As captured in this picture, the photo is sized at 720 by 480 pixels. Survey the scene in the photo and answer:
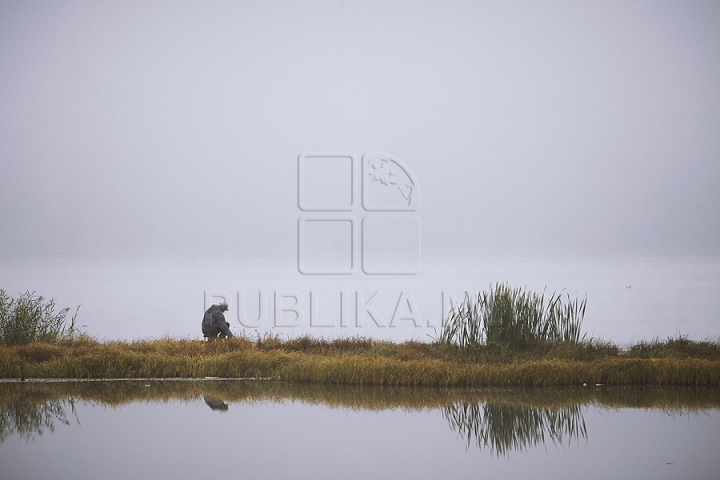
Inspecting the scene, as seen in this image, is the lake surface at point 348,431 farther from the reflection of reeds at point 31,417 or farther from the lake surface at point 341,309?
the lake surface at point 341,309

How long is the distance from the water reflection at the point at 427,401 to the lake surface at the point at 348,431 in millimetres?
22

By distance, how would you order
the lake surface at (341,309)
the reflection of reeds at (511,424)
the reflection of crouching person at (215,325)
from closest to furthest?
the reflection of reeds at (511,424)
the reflection of crouching person at (215,325)
the lake surface at (341,309)

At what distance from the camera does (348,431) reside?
8305 millimetres

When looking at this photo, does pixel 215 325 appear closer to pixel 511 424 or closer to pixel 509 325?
pixel 509 325

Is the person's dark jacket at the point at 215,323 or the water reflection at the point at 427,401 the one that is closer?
the water reflection at the point at 427,401

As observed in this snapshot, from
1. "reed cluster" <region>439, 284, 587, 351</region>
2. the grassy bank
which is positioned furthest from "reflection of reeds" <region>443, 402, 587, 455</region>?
"reed cluster" <region>439, 284, 587, 351</region>

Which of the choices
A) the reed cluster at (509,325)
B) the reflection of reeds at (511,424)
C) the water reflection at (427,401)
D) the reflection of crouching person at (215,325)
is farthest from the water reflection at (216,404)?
the reed cluster at (509,325)

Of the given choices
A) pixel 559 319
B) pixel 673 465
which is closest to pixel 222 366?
pixel 559 319

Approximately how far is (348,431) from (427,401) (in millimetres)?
1591

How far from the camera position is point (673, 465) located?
7.11 m

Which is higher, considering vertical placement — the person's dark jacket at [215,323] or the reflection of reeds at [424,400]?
the person's dark jacket at [215,323]

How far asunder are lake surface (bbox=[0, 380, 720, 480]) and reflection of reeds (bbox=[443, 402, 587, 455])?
2 centimetres

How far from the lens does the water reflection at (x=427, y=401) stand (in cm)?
827

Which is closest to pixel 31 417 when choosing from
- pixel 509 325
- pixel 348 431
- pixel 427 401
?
pixel 348 431
